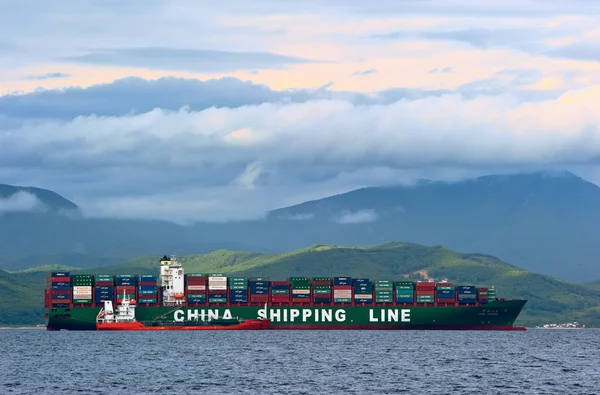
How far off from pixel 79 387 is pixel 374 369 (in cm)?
3568

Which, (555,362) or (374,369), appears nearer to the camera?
(374,369)

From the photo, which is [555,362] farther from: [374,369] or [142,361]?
[142,361]

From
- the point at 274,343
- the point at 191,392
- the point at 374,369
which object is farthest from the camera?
the point at 274,343

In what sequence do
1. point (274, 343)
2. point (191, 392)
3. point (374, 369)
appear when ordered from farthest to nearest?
point (274, 343), point (374, 369), point (191, 392)

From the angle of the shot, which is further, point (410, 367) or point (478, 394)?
point (410, 367)

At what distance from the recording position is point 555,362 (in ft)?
477

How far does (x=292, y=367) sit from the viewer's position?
129750 mm

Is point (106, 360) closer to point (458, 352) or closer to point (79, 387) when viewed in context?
point (79, 387)

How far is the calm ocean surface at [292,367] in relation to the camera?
10806cm

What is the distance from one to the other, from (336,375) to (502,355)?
43.4 metres

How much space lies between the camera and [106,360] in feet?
457

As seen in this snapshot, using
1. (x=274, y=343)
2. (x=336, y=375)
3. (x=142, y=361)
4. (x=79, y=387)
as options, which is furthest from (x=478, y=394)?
(x=274, y=343)

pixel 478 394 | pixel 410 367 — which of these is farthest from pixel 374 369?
pixel 478 394

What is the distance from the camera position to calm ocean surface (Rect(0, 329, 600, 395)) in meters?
108
